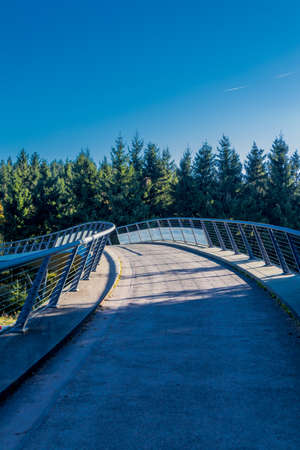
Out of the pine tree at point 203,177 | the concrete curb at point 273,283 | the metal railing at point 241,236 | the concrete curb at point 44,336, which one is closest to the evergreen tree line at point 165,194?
the pine tree at point 203,177

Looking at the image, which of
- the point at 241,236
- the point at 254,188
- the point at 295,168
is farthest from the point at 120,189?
the point at 241,236

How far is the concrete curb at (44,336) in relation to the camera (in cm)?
344

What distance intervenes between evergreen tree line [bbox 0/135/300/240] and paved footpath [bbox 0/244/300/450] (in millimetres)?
44020

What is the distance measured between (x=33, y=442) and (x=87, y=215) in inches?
1954

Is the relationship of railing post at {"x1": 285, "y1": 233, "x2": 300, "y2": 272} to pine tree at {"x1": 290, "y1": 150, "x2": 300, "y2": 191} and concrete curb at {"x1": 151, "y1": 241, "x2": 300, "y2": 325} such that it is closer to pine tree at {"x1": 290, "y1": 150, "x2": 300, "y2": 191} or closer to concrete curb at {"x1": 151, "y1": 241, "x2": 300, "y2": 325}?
concrete curb at {"x1": 151, "y1": 241, "x2": 300, "y2": 325}

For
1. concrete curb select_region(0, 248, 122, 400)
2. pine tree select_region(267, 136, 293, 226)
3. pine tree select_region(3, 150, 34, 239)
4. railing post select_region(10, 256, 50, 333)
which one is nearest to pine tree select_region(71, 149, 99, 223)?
pine tree select_region(3, 150, 34, 239)

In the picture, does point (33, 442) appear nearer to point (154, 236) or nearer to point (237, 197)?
point (154, 236)

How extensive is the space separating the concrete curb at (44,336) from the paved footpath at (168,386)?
0.12 meters

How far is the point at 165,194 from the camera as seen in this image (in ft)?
187

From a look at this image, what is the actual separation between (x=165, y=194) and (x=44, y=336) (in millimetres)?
53008

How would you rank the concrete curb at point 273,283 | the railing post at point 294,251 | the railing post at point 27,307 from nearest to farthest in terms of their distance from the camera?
the railing post at point 27,307, the concrete curb at point 273,283, the railing post at point 294,251

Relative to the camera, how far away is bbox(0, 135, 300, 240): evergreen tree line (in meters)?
49.8

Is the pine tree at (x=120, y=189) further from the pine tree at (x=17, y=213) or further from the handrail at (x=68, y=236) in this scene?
the handrail at (x=68, y=236)

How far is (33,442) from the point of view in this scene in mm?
2469
